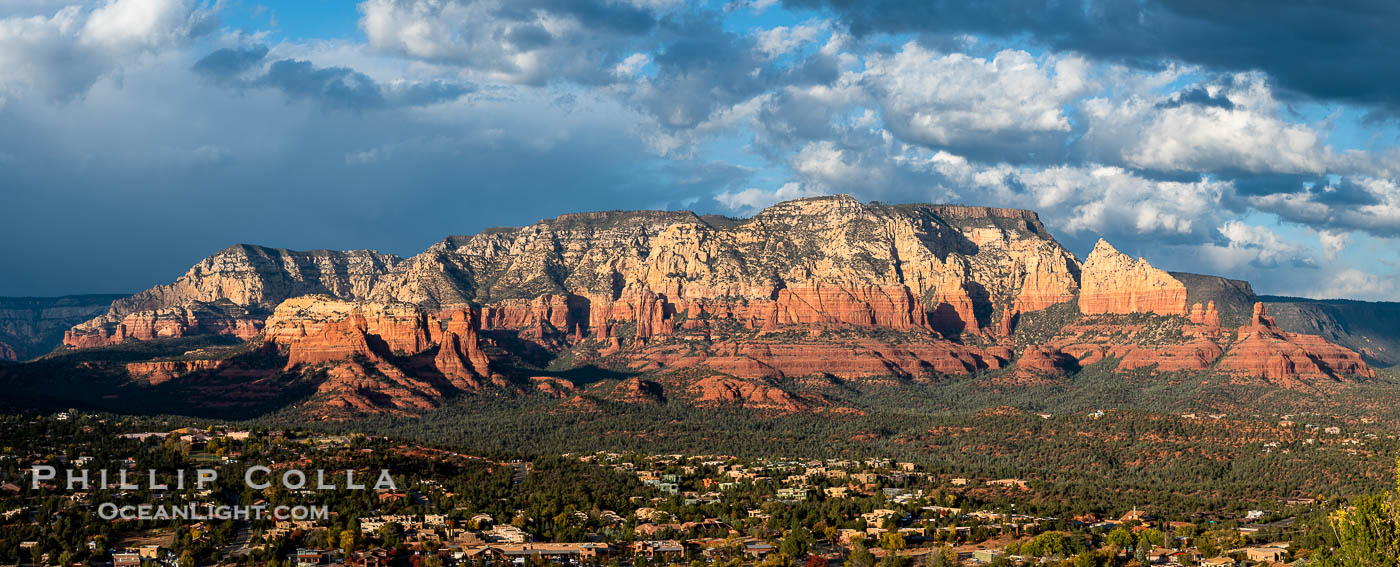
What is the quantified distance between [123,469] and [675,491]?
5977 cm

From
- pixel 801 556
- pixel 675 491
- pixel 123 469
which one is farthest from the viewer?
pixel 675 491

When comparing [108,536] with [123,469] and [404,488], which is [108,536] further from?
[404,488]

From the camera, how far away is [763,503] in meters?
173

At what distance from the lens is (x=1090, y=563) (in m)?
130

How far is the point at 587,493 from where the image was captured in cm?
17438

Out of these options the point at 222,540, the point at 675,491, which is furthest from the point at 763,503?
the point at 222,540

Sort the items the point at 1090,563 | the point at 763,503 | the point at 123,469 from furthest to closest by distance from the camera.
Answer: the point at 763,503 < the point at 123,469 < the point at 1090,563

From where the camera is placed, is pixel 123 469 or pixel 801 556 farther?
pixel 123 469

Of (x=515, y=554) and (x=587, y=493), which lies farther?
(x=587, y=493)

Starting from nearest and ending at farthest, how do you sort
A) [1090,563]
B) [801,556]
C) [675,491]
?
1. [1090,563]
2. [801,556]
3. [675,491]

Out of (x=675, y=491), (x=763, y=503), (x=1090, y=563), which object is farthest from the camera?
(x=675, y=491)

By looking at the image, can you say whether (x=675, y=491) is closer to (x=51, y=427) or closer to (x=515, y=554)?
(x=515, y=554)

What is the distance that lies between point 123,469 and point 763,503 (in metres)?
65.2

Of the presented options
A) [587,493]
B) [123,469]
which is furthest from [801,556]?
[123,469]
